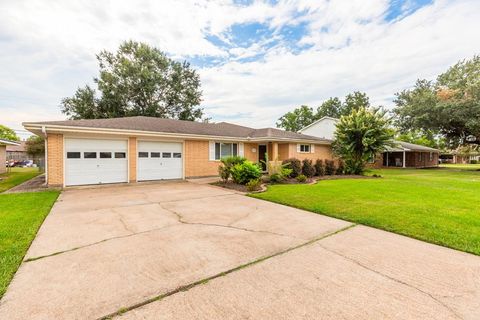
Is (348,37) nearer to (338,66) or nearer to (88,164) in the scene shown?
(338,66)

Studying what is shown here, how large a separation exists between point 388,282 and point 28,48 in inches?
679

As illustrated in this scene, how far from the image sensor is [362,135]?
14844mm

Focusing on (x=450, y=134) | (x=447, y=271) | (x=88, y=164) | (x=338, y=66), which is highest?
(x=338, y=66)

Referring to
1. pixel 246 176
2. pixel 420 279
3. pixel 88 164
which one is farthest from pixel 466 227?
pixel 88 164

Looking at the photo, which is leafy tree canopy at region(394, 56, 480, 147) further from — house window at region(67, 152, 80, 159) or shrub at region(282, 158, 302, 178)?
house window at region(67, 152, 80, 159)

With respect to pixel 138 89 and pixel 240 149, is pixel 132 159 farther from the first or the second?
pixel 138 89

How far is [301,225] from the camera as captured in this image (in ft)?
15.6

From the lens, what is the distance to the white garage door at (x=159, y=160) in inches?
465

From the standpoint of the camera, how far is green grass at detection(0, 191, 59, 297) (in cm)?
290

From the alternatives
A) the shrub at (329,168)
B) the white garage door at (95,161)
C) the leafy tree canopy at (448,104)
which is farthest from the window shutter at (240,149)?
the leafy tree canopy at (448,104)

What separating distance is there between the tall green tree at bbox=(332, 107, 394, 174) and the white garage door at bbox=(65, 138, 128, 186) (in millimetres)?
13873

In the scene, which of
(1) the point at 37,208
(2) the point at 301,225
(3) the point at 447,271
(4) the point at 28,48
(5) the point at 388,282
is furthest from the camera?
(4) the point at 28,48

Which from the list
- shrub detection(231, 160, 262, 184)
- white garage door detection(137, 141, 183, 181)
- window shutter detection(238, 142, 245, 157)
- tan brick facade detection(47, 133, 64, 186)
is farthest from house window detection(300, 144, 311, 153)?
tan brick facade detection(47, 133, 64, 186)

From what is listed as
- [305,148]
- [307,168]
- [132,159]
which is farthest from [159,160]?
[305,148]
